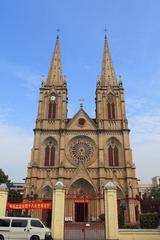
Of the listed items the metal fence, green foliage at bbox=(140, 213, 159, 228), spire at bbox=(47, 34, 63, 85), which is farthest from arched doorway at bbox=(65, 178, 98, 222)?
spire at bbox=(47, 34, 63, 85)

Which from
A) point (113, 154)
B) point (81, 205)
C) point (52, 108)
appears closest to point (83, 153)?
point (113, 154)

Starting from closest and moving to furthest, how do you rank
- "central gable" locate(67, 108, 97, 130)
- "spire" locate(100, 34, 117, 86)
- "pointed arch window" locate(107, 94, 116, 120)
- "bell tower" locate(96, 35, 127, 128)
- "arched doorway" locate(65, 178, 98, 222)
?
"arched doorway" locate(65, 178, 98, 222), "central gable" locate(67, 108, 97, 130), "bell tower" locate(96, 35, 127, 128), "pointed arch window" locate(107, 94, 116, 120), "spire" locate(100, 34, 117, 86)

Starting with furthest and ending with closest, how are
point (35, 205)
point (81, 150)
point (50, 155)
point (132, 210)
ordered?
1. point (81, 150)
2. point (50, 155)
3. point (132, 210)
4. point (35, 205)

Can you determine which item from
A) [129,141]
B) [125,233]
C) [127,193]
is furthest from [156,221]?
[129,141]

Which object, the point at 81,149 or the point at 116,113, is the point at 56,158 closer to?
the point at 81,149

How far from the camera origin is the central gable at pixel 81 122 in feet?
130

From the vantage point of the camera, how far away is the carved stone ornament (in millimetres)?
37031

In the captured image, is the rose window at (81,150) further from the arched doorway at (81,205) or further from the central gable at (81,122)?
the arched doorway at (81,205)

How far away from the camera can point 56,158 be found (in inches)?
1455

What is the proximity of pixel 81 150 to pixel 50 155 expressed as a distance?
4948 mm

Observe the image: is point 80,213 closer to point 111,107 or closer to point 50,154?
point 50,154

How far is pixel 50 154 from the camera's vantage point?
123ft

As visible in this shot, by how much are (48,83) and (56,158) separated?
574 inches

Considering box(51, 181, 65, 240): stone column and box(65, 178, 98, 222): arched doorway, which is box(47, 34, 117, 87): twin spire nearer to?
box(65, 178, 98, 222): arched doorway
